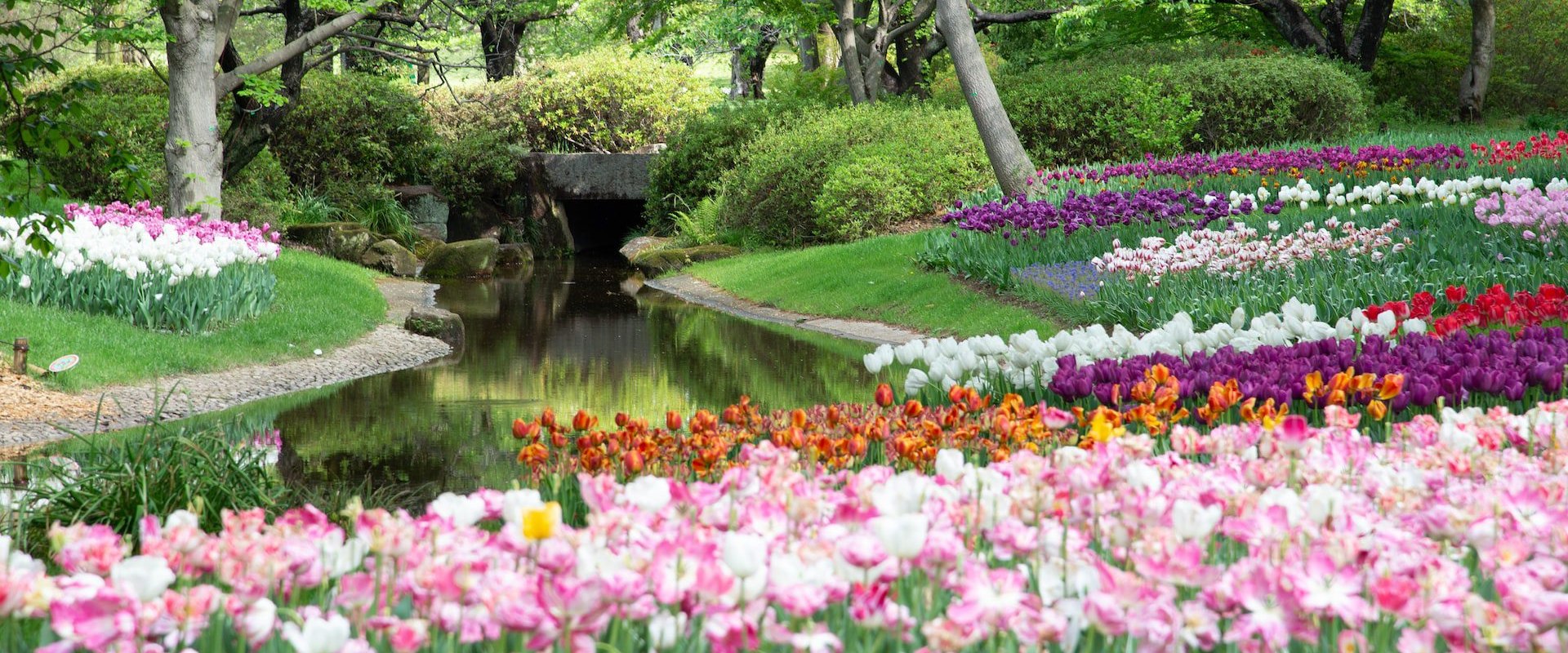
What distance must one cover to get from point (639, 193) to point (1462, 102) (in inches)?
663

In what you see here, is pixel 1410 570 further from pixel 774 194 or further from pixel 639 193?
pixel 639 193

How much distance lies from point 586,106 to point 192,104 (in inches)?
541

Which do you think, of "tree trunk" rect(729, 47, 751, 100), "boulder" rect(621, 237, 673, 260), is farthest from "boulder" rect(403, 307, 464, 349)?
"tree trunk" rect(729, 47, 751, 100)

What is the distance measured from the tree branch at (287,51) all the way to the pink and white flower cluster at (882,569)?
44.8 ft

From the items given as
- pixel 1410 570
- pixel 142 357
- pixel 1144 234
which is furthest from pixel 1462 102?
pixel 1410 570

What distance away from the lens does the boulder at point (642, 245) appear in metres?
22.6

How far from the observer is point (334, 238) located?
63.9 ft

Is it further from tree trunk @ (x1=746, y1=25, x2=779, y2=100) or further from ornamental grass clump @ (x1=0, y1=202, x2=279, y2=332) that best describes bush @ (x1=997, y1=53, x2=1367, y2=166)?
ornamental grass clump @ (x1=0, y1=202, x2=279, y2=332)

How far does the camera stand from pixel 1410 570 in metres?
2.17

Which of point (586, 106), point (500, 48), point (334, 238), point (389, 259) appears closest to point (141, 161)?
point (334, 238)

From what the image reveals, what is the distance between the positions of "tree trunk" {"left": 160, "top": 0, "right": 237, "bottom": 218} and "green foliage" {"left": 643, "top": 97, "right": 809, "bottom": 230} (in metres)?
9.45

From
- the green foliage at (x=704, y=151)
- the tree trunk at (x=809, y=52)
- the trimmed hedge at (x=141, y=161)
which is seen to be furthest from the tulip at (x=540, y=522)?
the tree trunk at (x=809, y=52)

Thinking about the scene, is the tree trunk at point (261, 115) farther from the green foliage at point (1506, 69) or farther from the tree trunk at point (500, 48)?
the green foliage at point (1506, 69)

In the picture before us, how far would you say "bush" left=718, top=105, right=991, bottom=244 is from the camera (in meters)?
17.9
